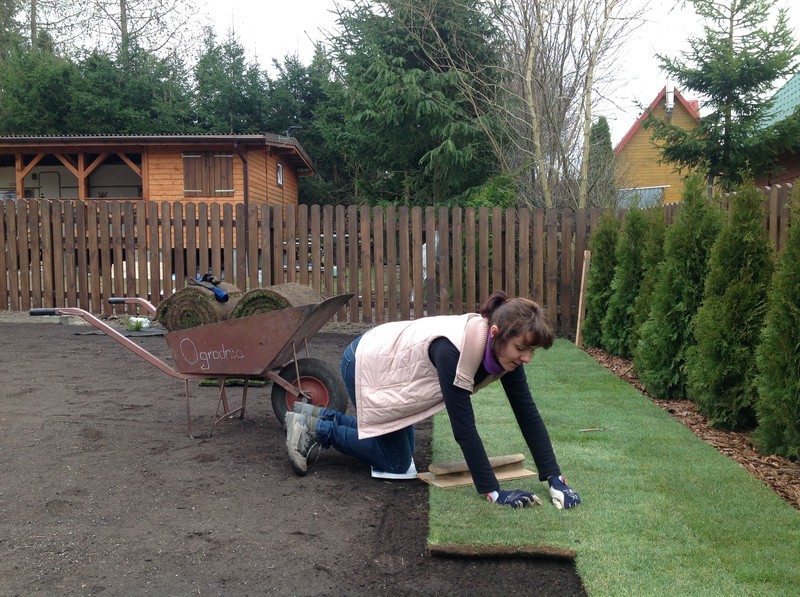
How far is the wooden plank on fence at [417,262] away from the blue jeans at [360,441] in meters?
6.56

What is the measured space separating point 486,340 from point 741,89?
15.3m

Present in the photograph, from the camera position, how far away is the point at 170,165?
70.9ft

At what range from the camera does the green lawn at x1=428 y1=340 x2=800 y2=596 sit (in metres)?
2.89

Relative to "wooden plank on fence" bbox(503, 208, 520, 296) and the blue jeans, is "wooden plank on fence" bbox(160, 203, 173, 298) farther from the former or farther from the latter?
the blue jeans

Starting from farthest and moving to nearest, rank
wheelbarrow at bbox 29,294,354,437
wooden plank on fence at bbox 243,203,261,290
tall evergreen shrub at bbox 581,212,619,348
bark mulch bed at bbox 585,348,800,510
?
wooden plank on fence at bbox 243,203,261,290 → tall evergreen shrub at bbox 581,212,619,348 → wheelbarrow at bbox 29,294,354,437 → bark mulch bed at bbox 585,348,800,510

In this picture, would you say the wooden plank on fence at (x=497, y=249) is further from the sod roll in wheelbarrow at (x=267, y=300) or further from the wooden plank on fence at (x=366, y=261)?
the sod roll in wheelbarrow at (x=267, y=300)

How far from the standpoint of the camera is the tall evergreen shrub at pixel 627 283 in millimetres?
8164

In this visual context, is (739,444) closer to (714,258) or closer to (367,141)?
(714,258)

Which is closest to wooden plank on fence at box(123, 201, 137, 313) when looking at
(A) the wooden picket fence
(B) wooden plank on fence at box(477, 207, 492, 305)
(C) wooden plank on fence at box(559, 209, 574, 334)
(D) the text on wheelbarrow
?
(A) the wooden picket fence

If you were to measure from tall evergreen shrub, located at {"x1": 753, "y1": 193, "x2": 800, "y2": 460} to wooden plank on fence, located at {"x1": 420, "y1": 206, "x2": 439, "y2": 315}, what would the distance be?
651cm

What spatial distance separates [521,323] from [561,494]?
921 millimetres

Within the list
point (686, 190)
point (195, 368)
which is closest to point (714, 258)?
point (686, 190)

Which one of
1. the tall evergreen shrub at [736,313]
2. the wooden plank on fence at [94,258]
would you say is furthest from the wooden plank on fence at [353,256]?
the tall evergreen shrub at [736,313]

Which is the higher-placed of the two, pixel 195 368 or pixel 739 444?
pixel 195 368
